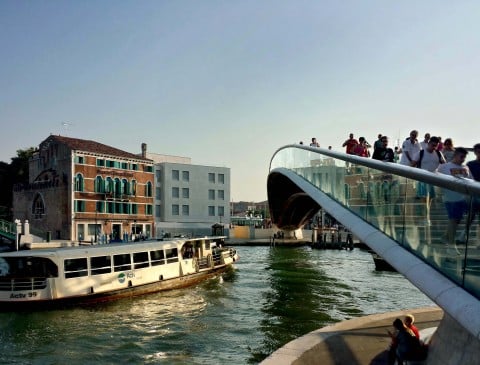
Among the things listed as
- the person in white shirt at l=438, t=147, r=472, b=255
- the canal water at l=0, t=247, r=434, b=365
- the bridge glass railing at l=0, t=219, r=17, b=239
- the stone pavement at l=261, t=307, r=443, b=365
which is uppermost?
the person in white shirt at l=438, t=147, r=472, b=255

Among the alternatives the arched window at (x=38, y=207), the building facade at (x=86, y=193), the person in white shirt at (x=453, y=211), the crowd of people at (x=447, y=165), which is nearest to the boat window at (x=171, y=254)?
the crowd of people at (x=447, y=165)

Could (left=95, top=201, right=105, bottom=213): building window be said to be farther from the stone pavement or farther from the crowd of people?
the stone pavement

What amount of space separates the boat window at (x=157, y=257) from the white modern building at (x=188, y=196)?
99.7ft

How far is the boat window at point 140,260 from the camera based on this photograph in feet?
58.7

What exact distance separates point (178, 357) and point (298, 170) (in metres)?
9.56

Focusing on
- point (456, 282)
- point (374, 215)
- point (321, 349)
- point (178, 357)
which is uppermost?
point (374, 215)

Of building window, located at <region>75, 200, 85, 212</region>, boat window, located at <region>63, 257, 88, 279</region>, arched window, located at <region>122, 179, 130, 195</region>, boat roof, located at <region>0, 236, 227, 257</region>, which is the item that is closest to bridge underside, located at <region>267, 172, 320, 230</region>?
arched window, located at <region>122, 179, 130, 195</region>

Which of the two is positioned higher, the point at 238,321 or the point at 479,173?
the point at 479,173

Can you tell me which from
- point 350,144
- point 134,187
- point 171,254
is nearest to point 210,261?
point 171,254

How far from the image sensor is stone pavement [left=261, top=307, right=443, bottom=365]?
7.06m

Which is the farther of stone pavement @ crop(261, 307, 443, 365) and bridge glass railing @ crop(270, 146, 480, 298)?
stone pavement @ crop(261, 307, 443, 365)

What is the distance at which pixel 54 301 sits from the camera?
50.0 feet

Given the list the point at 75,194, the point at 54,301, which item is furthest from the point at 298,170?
the point at 75,194

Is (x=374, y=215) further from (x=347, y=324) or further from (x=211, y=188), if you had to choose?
(x=211, y=188)
